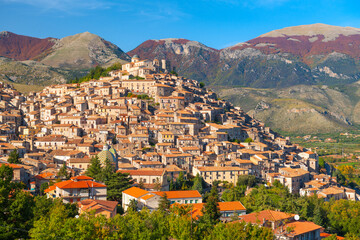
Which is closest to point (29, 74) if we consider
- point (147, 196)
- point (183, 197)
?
point (183, 197)

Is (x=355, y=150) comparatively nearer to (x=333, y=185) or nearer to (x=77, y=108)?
(x=333, y=185)

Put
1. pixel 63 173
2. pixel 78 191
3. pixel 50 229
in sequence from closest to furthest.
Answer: pixel 50 229 → pixel 78 191 → pixel 63 173

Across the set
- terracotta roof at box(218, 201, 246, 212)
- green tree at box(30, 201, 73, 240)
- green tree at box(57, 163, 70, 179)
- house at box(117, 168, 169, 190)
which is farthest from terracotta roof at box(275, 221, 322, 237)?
green tree at box(57, 163, 70, 179)

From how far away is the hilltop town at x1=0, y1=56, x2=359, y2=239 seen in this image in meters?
52.8

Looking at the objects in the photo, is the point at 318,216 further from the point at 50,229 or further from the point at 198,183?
the point at 50,229

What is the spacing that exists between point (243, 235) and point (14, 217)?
18441 millimetres

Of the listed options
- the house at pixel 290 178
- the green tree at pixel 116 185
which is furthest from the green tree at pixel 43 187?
the house at pixel 290 178

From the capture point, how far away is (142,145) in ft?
226

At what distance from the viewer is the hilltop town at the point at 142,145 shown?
5284cm

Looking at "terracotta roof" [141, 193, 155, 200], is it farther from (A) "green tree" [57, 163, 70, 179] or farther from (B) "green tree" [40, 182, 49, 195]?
(A) "green tree" [57, 163, 70, 179]

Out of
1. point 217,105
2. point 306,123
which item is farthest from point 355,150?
point 217,105

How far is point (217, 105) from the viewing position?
96.4 m

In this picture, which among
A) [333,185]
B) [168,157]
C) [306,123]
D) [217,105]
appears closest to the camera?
[168,157]

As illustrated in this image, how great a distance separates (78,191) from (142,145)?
79.6ft
